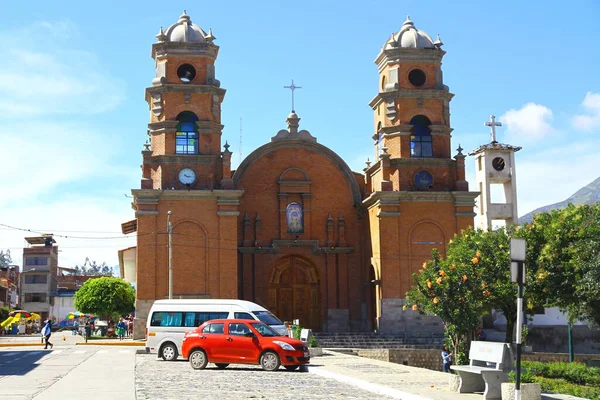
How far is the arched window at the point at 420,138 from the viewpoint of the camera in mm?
49875

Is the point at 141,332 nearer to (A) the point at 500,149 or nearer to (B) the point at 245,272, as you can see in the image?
(B) the point at 245,272

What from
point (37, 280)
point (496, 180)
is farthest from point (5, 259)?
point (496, 180)

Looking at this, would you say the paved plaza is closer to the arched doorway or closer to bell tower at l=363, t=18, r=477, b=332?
bell tower at l=363, t=18, r=477, b=332

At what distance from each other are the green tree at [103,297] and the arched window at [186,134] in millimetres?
16874

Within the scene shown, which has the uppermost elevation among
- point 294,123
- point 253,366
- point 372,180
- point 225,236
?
point 294,123

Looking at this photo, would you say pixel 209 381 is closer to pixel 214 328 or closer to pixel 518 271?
pixel 214 328

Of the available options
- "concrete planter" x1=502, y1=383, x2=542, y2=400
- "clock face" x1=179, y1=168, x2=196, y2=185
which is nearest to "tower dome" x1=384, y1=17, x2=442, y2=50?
"clock face" x1=179, y1=168, x2=196, y2=185

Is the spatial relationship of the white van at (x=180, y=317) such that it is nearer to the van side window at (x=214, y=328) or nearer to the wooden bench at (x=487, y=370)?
the van side window at (x=214, y=328)

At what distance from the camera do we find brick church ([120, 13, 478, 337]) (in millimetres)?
46375

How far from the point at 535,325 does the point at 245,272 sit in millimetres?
17629

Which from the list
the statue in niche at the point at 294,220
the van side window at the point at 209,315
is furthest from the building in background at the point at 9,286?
the van side window at the point at 209,315

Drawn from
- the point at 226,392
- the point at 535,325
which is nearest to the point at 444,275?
the point at 226,392

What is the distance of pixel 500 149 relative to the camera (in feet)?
198

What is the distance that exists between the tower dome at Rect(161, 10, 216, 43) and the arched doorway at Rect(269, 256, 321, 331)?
558 inches
